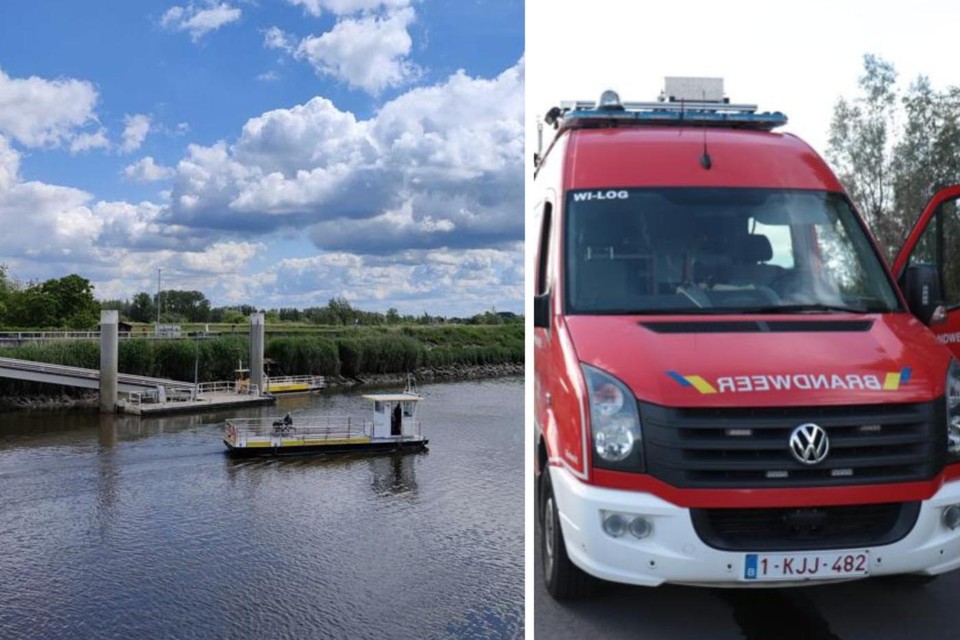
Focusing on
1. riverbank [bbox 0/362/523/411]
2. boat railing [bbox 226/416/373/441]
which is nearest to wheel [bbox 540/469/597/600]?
boat railing [bbox 226/416/373/441]

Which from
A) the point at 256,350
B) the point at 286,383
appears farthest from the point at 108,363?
the point at 286,383

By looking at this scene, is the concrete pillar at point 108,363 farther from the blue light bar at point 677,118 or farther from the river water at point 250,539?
the blue light bar at point 677,118

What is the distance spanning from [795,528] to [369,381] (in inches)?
1635

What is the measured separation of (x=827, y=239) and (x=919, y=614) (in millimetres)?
1318

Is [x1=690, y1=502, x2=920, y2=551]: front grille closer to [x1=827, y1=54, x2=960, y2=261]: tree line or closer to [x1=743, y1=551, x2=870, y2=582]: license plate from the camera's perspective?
[x1=743, y1=551, x2=870, y2=582]: license plate

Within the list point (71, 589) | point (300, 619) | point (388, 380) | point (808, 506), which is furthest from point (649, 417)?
point (388, 380)

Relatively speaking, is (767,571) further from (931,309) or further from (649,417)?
(931,309)

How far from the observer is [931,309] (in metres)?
3.15

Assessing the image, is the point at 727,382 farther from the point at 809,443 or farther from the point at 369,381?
the point at 369,381

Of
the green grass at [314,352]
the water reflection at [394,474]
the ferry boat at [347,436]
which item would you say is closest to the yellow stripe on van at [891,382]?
the water reflection at [394,474]

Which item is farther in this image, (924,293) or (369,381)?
(369,381)

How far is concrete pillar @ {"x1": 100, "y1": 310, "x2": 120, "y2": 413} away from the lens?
Result: 106ft

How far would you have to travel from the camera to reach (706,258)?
3021 mm

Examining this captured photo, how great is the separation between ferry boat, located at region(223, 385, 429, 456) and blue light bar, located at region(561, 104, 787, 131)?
73.0ft
